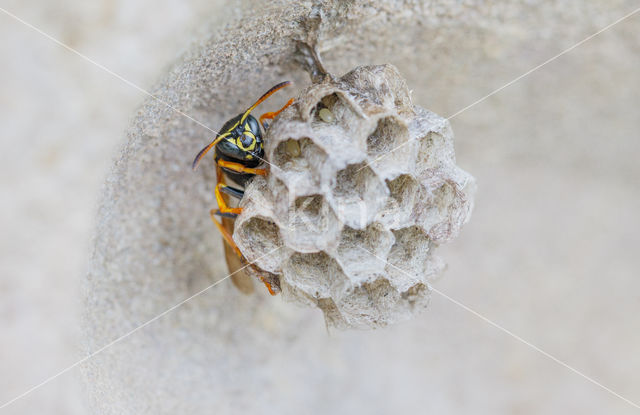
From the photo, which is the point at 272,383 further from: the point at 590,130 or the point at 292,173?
the point at 590,130

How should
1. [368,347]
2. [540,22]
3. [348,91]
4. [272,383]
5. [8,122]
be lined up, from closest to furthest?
[8,122], [348,91], [540,22], [272,383], [368,347]

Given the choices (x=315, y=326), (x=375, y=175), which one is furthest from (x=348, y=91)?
(x=315, y=326)

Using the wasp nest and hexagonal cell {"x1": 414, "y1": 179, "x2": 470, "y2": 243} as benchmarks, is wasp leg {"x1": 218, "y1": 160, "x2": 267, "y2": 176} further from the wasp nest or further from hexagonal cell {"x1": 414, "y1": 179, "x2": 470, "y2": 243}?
hexagonal cell {"x1": 414, "y1": 179, "x2": 470, "y2": 243}

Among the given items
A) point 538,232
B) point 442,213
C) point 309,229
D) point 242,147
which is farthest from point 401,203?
point 538,232

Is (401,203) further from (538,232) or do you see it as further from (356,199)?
(538,232)

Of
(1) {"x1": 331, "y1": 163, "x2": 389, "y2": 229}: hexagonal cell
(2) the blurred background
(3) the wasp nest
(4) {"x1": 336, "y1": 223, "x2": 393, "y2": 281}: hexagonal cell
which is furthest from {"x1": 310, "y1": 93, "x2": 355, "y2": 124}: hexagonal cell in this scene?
(2) the blurred background

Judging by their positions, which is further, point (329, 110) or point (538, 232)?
point (538, 232)
